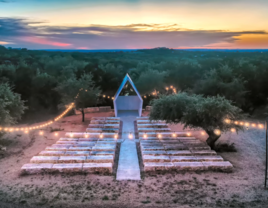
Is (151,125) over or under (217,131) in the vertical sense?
under

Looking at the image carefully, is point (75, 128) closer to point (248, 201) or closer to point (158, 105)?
point (158, 105)

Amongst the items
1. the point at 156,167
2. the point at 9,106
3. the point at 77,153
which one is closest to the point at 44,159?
the point at 77,153

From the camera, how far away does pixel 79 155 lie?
1212cm

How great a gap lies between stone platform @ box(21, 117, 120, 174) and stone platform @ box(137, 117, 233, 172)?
195 centimetres

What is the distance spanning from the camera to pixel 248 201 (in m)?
8.43

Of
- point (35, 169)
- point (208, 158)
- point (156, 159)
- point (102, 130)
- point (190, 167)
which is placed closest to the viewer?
point (35, 169)

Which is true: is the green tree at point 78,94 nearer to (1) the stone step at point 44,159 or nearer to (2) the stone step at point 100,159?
(1) the stone step at point 44,159

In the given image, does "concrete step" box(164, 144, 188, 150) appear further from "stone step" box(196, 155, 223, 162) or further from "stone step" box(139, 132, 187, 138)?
"stone step" box(139, 132, 187, 138)

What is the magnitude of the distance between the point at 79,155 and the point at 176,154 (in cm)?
522

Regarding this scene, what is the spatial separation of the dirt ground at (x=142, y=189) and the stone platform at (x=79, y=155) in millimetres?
463

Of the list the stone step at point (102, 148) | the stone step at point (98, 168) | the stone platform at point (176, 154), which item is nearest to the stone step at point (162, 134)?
the stone platform at point (176, 154)

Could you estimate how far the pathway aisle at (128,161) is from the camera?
34.5ft

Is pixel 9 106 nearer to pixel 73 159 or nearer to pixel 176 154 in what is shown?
pixel 73 159

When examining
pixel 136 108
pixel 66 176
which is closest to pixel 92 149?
pixel 66 176
